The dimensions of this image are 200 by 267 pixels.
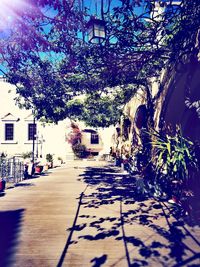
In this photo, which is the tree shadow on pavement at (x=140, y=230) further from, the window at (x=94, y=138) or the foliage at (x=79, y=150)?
the window at (x=94, y=138)

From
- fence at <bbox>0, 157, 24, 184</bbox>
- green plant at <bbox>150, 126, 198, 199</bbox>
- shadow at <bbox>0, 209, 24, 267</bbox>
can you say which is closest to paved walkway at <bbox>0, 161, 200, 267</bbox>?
shadow at <bbox>0, 209, 24, 267</bbox>

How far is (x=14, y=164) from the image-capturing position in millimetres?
14453

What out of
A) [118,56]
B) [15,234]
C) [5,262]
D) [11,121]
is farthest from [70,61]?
[11,121]

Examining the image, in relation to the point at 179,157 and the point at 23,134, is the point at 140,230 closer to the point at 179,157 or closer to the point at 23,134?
A: the point at 179,157

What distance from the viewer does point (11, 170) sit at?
14539 mm

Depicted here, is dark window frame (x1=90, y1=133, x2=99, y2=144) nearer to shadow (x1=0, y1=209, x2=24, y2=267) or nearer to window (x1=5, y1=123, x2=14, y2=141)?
window (x1=5, y1=123, x2=14, y2=141)

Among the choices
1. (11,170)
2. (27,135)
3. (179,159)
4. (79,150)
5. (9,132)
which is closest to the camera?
(179,159)

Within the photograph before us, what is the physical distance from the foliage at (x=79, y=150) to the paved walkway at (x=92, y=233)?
2151 centimetres

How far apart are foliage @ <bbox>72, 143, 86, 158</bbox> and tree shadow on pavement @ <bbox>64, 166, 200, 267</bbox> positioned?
21.8m

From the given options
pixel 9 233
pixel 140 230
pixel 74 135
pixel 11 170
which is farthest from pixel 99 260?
pixel 74 135

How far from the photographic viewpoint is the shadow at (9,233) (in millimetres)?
5270

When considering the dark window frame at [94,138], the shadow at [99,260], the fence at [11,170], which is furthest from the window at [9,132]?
the shadow at [99,260]

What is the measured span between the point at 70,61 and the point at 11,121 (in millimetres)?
26418

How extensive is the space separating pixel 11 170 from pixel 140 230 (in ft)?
33.3
